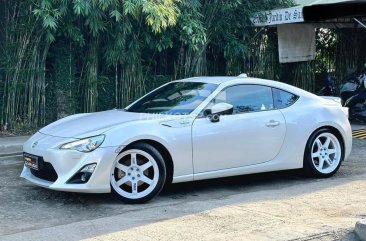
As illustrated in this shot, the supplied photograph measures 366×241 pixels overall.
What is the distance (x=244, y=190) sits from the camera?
675 cm

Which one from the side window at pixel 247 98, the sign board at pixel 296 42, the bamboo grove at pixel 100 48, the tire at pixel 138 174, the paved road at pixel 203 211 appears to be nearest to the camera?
the paved road at pixel 203 211

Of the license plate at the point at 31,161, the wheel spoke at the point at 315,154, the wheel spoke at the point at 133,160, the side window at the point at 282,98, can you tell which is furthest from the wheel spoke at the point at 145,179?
the wheel spoke at the point at 315,154

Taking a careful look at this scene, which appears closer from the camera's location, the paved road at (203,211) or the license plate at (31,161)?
the paved road at (203,211)

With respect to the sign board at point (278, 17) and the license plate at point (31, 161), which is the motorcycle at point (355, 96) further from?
the license plate at point (31, 161)

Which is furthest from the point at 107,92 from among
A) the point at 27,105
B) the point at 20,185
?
the point at 20,185

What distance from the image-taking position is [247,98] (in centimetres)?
690

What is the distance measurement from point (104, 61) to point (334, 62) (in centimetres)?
743

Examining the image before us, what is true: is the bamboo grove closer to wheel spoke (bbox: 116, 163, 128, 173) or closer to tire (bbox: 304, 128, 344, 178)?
tire (bbox: 304, 128, 344, 178)

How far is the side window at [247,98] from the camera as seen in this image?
266 inches

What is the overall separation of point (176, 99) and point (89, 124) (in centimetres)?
116

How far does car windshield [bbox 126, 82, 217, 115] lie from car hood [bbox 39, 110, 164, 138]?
0.27 metres

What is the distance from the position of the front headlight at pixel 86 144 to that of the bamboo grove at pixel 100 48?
3535 millimetres

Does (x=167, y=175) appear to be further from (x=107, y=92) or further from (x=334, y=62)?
(x=334, y=62)

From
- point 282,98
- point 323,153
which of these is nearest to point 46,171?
point 282,98
